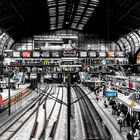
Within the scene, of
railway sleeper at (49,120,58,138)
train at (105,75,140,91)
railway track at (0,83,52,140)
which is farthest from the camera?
train at (105,75,140,91)

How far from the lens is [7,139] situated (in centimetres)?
1994

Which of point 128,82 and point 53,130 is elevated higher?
point 128,82

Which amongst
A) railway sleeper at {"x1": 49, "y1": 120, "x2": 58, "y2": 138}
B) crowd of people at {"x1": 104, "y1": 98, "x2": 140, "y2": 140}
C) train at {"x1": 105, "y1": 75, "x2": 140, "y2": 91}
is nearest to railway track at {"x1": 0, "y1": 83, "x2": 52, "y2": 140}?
railway sleeper at {"x1": 49, "y1": 120, "x2": 58, "y2": 138}

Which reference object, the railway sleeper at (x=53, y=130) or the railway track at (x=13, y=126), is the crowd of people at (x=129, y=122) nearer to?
the railway sleeper at (x=53, y=130)

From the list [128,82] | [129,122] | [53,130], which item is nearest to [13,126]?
[53,130]

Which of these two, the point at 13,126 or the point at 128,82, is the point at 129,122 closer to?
the point at 13,126

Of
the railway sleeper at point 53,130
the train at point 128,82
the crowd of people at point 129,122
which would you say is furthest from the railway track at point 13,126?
the train at point 128,82

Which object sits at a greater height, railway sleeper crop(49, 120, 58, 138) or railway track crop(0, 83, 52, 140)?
railway sleeper crop(49, 120, 58, 138)

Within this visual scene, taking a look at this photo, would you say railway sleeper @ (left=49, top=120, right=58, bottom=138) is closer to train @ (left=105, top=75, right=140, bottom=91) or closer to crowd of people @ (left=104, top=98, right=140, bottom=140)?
crowd of people @ (left=104, top=98, right=140, bottom=140)

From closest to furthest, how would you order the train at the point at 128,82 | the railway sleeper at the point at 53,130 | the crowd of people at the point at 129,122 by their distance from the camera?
the crowd of people at the point at 129,122 → the railway sleeper at the point at 53,130 → the train at the point at 128,82

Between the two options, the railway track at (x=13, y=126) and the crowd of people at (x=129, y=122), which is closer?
the crowd of people at (x=129, y=122)

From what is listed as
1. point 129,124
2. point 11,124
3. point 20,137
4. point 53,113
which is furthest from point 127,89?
point 20,137

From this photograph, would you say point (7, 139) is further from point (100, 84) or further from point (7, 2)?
point (100, 84)

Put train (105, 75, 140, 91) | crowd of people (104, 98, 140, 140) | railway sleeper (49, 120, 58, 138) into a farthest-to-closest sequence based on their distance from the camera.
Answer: train (105, 75, 140, 91), railway sleeper (49, 120, 58, 138), crowd of people (104, 98, 140, 140)
